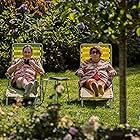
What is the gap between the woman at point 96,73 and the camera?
8875 millimetres

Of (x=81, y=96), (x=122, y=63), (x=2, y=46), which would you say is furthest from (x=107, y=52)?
(x=122, y=63)

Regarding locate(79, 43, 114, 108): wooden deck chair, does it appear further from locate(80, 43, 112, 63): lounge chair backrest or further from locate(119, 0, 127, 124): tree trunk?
locate(119, 0, 127, 124): tree trunk

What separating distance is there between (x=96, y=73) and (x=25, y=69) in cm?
114

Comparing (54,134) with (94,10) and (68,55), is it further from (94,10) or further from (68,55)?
(68,55)

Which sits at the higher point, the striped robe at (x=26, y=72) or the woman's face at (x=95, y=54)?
the woman's face at (x=95, y=54)

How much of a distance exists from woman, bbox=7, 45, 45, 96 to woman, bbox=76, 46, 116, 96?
2.18ft

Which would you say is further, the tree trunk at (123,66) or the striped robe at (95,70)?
the striped robe at (95,70)

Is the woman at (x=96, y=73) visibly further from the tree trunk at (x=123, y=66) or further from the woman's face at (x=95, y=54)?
the tree trunk at (x=123, y=66)

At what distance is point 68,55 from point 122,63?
6.19 metres

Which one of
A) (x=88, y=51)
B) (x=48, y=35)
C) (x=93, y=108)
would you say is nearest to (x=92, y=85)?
(x=93, y=108)

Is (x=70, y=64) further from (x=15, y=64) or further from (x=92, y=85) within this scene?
(x=92, y=85)

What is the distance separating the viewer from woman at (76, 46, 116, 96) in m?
8.88

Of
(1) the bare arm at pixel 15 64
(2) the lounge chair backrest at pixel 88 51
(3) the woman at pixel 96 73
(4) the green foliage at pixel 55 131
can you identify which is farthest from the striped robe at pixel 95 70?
(4) the green foliage at pixel 55 131

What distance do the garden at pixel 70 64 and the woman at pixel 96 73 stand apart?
271 mm
